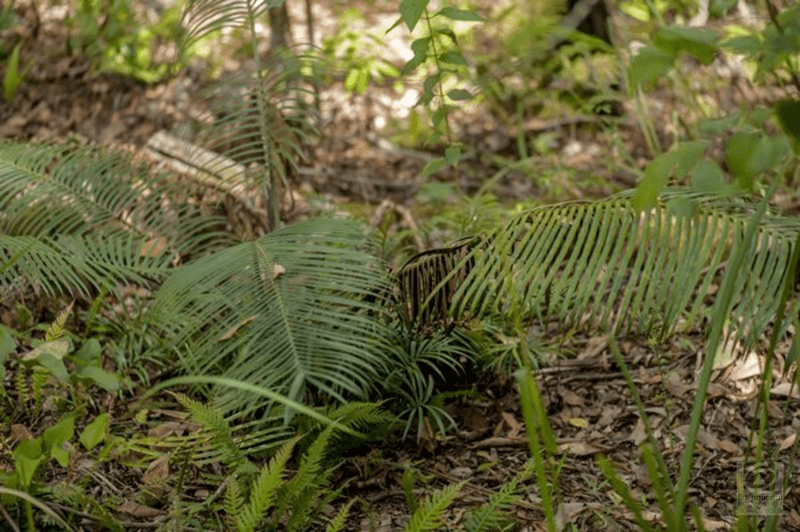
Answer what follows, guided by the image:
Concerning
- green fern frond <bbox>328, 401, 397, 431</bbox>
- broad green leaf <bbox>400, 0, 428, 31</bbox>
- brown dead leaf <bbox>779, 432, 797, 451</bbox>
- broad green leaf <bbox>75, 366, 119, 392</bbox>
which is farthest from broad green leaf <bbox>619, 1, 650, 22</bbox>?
broad green leaf <bbox>75, 366, 119, 392</bbox>

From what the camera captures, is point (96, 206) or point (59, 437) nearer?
point (59, 437)

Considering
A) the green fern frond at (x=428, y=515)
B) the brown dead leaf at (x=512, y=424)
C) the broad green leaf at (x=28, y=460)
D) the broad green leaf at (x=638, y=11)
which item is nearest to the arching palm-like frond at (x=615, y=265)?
the brown dead leaf at (x=512, y=424)

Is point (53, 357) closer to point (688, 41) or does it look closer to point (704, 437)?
point (688, 41)

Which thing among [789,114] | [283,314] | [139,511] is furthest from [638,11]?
[139,511]

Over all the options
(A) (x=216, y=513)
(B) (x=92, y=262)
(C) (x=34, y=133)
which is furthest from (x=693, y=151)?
(C) (x=34, y=133)

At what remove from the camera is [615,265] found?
212 centimetres

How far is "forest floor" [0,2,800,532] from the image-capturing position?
2.15 m

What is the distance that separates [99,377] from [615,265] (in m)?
1.14

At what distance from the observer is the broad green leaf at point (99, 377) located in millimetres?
1979

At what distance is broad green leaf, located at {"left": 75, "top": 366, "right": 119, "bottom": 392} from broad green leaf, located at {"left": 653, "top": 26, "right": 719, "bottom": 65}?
49.8 inches

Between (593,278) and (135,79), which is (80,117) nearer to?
(135,79)

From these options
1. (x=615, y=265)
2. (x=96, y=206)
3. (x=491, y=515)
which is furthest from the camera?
(x=96, y=206)

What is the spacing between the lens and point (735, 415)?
8.21ft

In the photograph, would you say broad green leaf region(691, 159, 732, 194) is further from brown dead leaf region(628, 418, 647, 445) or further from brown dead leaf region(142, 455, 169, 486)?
brown dead leaf region(142, 455, 169, 486)
